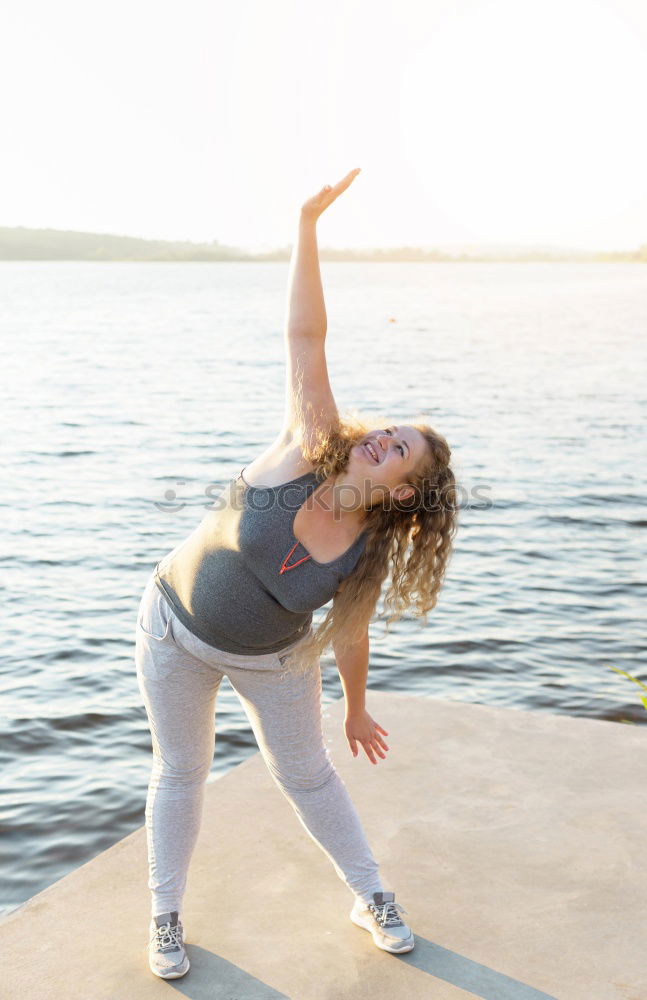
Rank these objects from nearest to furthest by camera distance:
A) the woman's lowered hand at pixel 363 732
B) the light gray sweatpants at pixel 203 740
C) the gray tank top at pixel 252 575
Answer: the gray tank top at pixel 252 575, the light gray sweatpants at pixel 203 740, the woman's lowered hand at pixel 363 732

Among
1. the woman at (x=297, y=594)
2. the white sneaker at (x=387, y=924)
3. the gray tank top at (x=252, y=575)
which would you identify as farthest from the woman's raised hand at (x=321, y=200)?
the white sneaker at (x=387, y=924)

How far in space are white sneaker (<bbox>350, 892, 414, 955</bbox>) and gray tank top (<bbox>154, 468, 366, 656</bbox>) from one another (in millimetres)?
781

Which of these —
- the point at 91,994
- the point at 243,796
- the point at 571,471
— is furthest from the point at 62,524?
the point at 91,994

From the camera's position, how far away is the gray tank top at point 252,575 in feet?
8.46

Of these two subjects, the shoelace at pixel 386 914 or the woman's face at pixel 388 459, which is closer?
the woman's face at pixel 388 459

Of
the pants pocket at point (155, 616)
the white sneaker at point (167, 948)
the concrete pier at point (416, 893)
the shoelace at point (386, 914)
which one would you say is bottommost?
the concrete pier at point (416, 893)

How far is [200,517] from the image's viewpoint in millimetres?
11828

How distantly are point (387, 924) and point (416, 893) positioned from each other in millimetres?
293

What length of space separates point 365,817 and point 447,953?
0.75m

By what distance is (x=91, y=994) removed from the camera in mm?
2654

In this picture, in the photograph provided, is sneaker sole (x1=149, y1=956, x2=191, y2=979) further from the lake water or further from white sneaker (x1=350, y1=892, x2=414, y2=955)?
the lake water

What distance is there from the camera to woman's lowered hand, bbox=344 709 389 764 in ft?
9.85

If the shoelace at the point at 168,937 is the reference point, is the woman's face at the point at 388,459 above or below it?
above

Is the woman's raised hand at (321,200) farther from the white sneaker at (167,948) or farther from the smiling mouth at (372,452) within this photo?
the white sneaker at (167,948)
